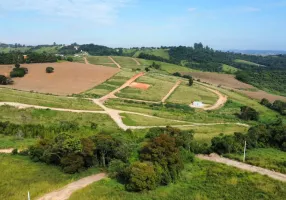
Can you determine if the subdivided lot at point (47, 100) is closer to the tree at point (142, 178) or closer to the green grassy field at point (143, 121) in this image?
the green grassy field at point (143, 121)

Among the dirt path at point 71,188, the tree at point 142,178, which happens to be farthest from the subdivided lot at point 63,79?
the tree at point 142,178

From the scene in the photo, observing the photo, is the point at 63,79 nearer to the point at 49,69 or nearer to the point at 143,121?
the point at 49,69

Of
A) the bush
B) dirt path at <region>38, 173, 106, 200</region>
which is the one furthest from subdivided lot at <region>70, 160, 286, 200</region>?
the bush

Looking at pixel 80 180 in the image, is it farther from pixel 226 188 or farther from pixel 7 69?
pixel 7 69

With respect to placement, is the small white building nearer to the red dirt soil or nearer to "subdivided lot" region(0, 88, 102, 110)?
the red dirt soil

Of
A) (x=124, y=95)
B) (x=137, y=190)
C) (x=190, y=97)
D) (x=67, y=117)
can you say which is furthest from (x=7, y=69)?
(x=137, y=190)

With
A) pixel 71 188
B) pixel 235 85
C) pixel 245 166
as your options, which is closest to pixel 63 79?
pixel 235 85
